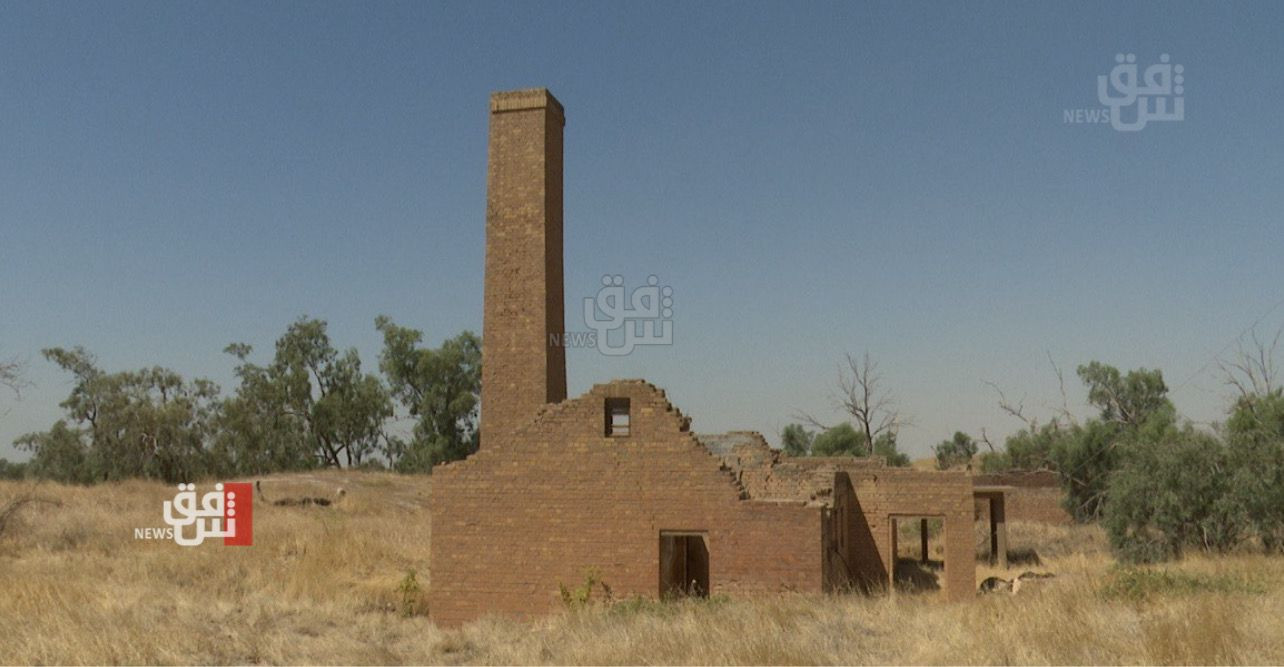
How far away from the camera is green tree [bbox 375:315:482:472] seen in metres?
44.9

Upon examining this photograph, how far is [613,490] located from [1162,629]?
25.2 ft

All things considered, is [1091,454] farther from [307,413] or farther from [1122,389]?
[307,413]

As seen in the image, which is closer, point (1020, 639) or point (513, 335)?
point (1020, 639)

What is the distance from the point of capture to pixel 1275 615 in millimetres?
10117

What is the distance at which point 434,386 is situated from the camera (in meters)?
45.1

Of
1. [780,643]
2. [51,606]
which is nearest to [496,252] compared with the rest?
[51,606]

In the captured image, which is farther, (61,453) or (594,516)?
(61,453)

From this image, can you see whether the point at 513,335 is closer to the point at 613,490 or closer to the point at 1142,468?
the point at 613,490

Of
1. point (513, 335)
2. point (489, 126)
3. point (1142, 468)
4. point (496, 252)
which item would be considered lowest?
point (1142, 468)

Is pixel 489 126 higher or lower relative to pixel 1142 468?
higher

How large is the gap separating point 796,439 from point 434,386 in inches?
730

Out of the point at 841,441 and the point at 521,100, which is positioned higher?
the point at 521,100

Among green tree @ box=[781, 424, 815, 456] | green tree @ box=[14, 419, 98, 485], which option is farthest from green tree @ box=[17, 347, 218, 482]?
green tree @ box=[781, 424, 815, 456]

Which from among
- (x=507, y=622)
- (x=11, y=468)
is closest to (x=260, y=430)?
(x=11, y=468)
